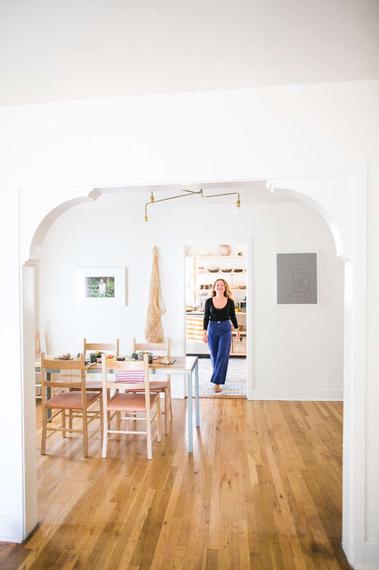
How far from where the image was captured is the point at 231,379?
6359mm

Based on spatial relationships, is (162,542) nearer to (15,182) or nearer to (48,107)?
(15,182)

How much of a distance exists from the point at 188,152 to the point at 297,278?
3.38 m

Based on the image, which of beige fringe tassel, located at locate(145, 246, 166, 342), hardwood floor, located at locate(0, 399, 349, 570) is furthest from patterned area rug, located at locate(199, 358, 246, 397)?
hardwood floor, located at locate(0, 399, 349, 570)

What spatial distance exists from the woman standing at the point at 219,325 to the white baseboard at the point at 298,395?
0.59m

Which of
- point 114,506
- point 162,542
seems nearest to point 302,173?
point 162,542

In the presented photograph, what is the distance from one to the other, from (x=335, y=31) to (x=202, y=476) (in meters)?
3.06

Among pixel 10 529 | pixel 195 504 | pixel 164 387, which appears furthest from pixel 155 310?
pixel 10 529

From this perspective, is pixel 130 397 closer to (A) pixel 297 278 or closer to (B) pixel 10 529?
(B) pixel 10 529

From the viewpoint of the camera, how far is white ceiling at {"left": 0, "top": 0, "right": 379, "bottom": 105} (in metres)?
1.52

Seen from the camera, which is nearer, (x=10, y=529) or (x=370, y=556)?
(x=370, y=556)

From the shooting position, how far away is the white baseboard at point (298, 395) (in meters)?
5.14

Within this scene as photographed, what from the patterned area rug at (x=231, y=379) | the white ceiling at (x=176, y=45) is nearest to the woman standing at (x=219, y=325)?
the patterned area rug at (x=231, y=379)

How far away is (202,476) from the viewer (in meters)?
3.08

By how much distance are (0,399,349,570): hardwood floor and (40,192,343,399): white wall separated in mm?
1201
